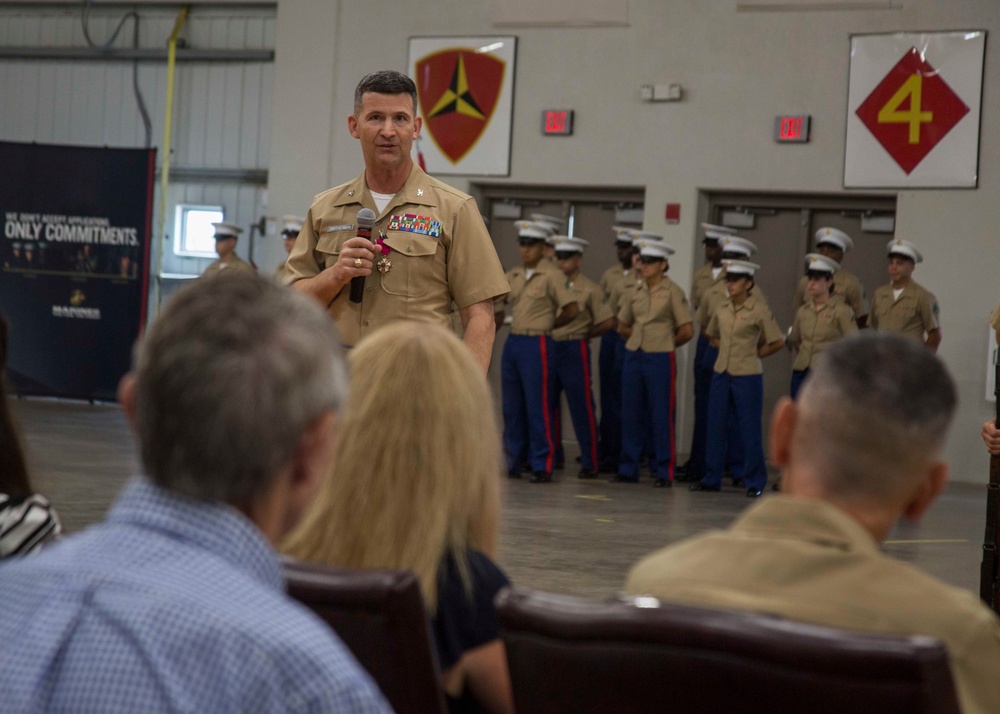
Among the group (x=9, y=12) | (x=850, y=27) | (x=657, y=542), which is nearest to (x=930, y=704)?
(x=657, y=542)

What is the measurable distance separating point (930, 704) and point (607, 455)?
857 centimetres

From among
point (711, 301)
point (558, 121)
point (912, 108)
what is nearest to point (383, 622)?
point (711, 301)

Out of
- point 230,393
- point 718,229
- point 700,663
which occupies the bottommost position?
point 700,663

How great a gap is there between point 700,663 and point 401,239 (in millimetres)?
2495

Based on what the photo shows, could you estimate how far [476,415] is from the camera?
59.6 inches

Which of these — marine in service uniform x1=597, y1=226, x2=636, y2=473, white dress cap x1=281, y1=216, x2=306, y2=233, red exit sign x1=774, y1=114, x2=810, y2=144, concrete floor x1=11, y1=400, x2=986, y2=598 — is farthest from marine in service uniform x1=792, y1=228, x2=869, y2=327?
white dress cap x1=281, y1=216, x2=306, y2=233

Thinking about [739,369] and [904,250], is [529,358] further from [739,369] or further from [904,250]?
[904,250]

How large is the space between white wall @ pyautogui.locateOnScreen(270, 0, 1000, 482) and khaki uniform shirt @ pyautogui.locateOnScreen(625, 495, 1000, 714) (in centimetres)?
854

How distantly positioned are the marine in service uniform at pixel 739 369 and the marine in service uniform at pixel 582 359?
86 centimetres

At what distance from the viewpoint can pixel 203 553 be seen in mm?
889

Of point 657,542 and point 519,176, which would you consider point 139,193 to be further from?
point 657,542

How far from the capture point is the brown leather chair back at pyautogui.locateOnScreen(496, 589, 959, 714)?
3.36 feet

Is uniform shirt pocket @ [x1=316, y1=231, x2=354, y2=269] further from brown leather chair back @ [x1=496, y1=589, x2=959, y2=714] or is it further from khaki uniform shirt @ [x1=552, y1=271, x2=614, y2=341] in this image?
khaki uniform shirt @ [x1=552, y1=271, x2=614, y2=341]

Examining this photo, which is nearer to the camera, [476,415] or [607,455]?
[476,415]
